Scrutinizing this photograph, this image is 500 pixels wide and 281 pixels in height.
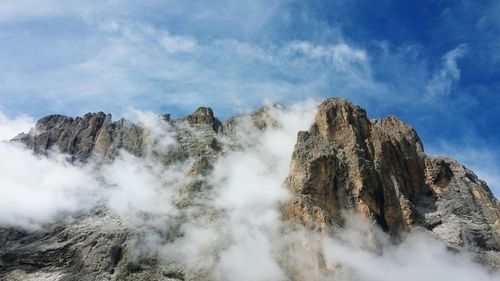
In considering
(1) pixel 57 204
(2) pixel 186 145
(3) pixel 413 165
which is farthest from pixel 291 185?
(1) pixel 57 204

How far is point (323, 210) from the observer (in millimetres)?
111688

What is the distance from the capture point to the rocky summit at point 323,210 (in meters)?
112

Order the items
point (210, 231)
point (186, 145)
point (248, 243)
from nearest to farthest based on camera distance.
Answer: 1. point (248, 243)
2. point (210, 231)
3. point (186, 145)

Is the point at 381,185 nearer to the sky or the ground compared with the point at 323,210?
nearer to the sky

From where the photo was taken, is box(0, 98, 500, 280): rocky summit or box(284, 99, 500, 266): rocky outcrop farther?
box(284, 99, 500, 266): rocky outcrop

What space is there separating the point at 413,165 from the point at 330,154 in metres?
23.8

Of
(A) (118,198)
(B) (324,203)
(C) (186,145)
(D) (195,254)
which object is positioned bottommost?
(D) (195,254)

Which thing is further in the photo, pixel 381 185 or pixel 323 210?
pixel 381 185

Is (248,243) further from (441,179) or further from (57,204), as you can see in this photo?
(57,204)

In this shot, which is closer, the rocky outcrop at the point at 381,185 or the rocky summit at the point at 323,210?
the rocky summit at the point at 323,210

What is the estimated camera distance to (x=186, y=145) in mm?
160875

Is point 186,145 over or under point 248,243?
over

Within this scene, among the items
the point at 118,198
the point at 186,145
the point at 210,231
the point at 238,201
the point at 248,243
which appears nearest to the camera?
the point at 248,243

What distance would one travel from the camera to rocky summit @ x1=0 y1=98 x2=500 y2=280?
112 m
